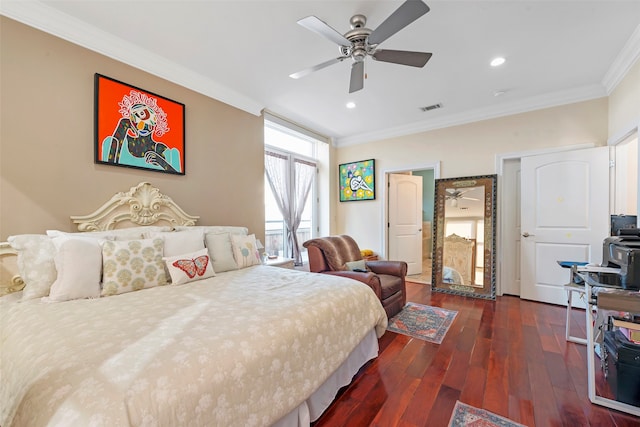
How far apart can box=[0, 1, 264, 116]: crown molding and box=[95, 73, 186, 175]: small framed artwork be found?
0.24 meters

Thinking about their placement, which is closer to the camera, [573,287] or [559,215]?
[573,287]

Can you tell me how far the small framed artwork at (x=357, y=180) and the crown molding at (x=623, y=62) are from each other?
9.96 ft

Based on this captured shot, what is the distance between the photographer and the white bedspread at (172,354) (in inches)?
30.6

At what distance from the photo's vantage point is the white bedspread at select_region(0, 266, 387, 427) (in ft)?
2.55

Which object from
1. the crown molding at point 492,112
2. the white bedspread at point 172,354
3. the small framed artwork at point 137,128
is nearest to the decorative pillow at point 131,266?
the white bedspread at point 172,354

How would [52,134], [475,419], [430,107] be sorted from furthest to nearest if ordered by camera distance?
[430,107]
[52,134]
[475,419]

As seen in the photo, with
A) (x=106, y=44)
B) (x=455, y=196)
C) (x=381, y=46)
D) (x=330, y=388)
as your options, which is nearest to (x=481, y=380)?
(x=330, y=388)

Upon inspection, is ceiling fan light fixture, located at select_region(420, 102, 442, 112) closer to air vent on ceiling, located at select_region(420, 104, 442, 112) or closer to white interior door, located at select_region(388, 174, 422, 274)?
air vent on ceiling, located at select_region(420, 104, 442, 112)

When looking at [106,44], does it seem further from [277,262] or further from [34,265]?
[277,262]

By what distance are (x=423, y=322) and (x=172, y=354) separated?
2612 millimetres

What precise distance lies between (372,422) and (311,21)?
2.46 m

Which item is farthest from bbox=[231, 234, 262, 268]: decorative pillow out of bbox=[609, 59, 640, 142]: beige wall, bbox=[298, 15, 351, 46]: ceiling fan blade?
bbox=[609, 59, 640, 142]: beige wall

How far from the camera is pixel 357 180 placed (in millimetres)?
5070

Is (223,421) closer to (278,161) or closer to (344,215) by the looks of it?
(278,161)
